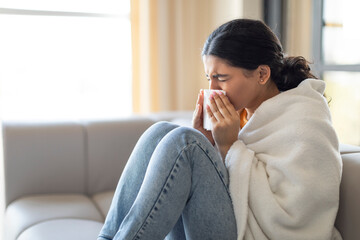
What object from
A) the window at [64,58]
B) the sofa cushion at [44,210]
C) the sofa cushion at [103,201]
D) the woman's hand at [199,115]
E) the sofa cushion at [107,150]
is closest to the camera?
the woman's hand at [199,115]

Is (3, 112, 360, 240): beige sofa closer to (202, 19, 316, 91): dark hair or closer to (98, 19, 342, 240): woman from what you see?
(98, 19, 342, 240): woman

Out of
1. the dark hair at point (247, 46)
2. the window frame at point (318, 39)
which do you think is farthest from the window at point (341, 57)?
the dark hair at point (247, 46)

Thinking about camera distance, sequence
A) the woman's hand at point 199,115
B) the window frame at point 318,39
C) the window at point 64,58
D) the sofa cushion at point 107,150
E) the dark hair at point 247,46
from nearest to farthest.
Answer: the dark hair at point 247,46, the woman's hand at point 199,115, the sofa cushion at point 107,150, the window frame at point 318,39, the window at point 64,58

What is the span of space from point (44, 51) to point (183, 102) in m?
1.05

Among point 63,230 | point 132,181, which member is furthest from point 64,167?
point 132,181

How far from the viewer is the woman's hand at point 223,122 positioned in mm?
1378

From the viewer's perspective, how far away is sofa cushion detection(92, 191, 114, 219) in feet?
6.49

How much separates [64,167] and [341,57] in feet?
5.49

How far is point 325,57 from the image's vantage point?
267 cm

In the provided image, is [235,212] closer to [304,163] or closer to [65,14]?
[304,163]

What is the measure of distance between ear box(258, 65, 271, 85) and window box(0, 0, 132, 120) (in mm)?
1893

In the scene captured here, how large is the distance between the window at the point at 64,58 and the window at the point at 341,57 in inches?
53.7

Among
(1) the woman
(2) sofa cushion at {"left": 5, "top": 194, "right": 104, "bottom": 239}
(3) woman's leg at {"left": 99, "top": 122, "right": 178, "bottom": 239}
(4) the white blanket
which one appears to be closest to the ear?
(1) the woman

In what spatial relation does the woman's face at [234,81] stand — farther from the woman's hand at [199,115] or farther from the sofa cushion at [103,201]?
the sofa cushion at [103,201]
